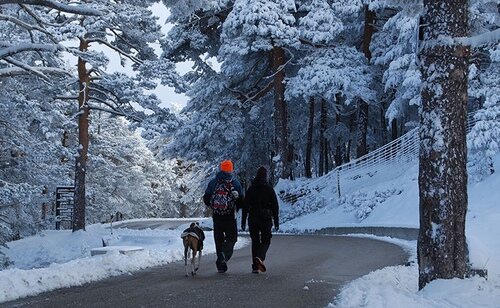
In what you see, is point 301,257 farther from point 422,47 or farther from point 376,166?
point 376,166

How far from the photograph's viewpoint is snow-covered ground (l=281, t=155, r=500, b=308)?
7.01m

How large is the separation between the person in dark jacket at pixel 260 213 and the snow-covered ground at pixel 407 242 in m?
2.07

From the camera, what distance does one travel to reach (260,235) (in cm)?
1093

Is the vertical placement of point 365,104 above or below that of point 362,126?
above

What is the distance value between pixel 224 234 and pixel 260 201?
853mm

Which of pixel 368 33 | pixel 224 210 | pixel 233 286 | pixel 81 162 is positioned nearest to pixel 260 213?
pixel 224 210

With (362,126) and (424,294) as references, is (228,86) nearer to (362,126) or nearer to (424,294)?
(362,126)

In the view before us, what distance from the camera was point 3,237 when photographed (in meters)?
21.3

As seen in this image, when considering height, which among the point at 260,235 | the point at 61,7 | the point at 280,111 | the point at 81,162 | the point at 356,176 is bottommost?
the point at 260,235

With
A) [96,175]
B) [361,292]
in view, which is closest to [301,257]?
[361,292]

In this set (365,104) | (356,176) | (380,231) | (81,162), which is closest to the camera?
(380,231)

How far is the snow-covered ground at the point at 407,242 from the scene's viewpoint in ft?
23.0

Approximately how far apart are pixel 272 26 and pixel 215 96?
6032 millimetres

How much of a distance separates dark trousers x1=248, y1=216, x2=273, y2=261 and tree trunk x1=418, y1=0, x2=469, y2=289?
3692 millimetres
